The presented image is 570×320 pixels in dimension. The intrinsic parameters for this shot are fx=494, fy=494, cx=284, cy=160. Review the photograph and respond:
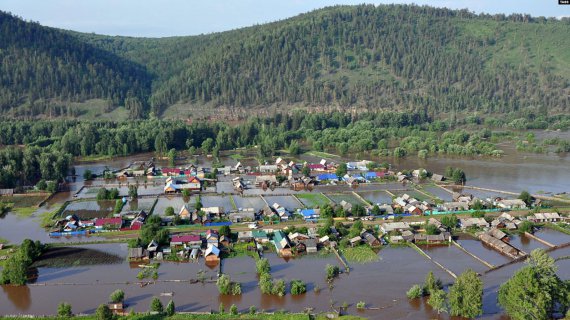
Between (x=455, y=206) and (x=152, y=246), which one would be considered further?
(x=455, y=206)

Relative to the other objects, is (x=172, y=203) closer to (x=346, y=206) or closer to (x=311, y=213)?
(x=311, y=213)

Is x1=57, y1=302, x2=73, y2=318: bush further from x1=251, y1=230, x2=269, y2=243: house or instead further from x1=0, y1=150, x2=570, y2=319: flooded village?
x1=251, y1=230, x2=269, y2=243: house

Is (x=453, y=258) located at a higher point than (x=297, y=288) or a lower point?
lower

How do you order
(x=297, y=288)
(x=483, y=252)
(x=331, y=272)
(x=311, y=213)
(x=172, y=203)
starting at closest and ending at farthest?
(x=297, y=288)
(x=331, y=272)
(x=483, y=252)
(x=311, y=213)
(x=172, y=203)

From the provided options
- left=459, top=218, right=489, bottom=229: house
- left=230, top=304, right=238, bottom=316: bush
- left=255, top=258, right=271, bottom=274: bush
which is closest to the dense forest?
left=459, top=218, right=489, bottom=229: house

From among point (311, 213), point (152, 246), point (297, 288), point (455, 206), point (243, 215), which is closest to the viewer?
point (297, 288)

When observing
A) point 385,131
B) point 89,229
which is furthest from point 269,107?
point 89,229

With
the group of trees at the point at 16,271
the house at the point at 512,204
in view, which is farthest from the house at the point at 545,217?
the group of trees at the point at 16,271

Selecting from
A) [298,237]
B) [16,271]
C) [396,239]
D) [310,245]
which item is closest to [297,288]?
[310,245]
